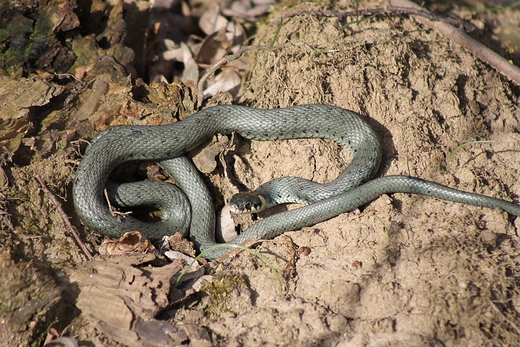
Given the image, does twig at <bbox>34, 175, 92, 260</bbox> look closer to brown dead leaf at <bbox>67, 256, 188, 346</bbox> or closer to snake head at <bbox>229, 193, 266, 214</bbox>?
brown dead leaf at <bbox>67, 256, 188, 346</bbox>

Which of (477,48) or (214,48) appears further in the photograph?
(214,48)

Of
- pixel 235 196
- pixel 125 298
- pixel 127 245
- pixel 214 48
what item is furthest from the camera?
pixel 214 48

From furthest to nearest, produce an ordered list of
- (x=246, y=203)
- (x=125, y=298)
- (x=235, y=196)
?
(x=235, y=196), (x=246, y=203), (x=125, y=298)

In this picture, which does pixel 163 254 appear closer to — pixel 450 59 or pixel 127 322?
pixel 127 322

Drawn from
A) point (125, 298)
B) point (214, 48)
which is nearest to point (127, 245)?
point (125, 298)

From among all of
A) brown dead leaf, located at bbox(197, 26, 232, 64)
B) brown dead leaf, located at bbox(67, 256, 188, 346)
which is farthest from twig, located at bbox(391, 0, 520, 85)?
brown dead leaf, located at bbox(67, 256, 188, 346)

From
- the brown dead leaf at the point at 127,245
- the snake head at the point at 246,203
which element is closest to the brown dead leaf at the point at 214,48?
the snake head at the point at 246,203

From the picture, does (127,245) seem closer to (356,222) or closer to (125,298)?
(125,298)
